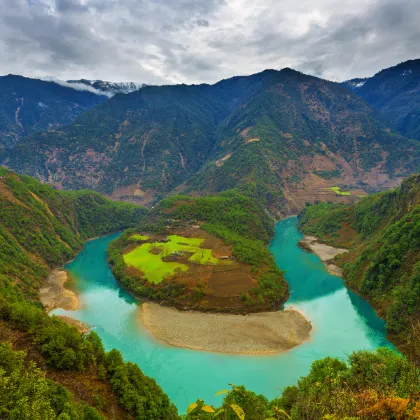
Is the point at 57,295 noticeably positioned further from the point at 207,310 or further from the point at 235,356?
the point at 235,356

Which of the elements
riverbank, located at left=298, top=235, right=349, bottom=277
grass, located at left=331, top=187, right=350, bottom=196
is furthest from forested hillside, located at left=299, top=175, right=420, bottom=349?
grass, located at left=331, top=187, right=350, bottom=196

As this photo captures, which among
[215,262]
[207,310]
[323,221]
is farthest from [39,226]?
[323,221]

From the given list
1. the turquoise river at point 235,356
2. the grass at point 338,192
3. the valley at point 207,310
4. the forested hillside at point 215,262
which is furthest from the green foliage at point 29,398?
the grass at point 338,192

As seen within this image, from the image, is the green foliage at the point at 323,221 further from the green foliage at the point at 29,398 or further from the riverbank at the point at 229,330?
the green foliage at the point at 29,398

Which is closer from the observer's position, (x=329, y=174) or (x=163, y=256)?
(x=163, y=256)

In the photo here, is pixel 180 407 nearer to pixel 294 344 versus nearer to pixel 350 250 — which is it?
pixel 294 344
